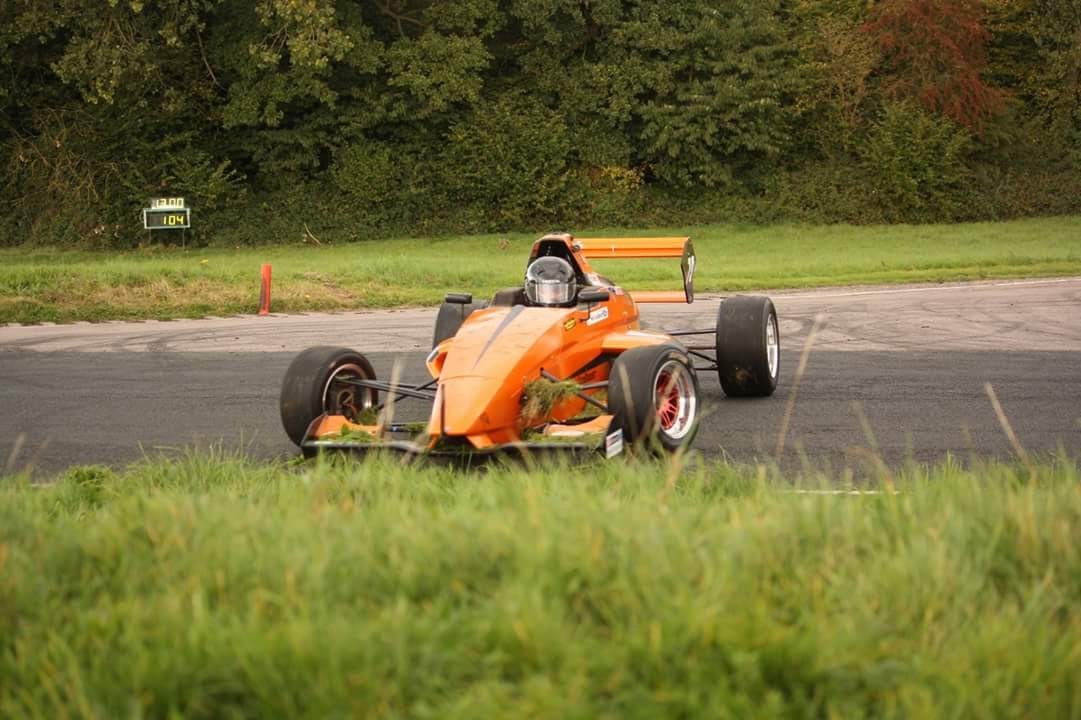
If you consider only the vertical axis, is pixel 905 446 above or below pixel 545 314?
below

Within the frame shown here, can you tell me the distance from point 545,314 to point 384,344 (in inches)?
231

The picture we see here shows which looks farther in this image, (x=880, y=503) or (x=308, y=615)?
(x=880, y=503)

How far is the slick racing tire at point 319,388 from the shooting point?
309 inches

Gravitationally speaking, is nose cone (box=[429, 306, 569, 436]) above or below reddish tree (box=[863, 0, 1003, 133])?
below

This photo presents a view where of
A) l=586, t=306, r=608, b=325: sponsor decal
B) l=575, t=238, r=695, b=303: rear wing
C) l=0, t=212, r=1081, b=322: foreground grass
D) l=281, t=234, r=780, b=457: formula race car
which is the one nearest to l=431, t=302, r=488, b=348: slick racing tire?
l=281, t=234, r=780, b=457: formula race car

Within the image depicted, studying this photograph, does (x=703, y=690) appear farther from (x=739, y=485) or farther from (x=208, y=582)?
(x=739, y=485)

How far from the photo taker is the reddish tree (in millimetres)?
35906

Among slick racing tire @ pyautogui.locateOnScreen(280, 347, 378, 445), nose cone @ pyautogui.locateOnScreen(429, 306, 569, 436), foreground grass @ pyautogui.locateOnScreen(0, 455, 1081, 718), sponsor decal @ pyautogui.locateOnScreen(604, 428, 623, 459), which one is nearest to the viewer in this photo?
foreground grass @ pyautogui.locateOnScreen(0, 455, 1081, 718)

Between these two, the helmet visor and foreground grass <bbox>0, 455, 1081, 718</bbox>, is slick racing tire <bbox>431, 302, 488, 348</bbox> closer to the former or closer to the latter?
the helmet visor

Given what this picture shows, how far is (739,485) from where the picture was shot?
6.05 metres

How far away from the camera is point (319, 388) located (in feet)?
25.9

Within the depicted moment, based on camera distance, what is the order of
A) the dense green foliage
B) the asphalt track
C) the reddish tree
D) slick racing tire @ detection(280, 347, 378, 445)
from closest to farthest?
slick racing tire @ detection(280, 347, 378, 445), the asphalt track, the dense green foliage, the reddish tree

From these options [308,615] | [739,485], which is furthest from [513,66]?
[308,615]

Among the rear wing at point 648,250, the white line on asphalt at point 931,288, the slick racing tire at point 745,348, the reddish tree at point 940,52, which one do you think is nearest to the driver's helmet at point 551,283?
the slick racing tire at point 745,348
